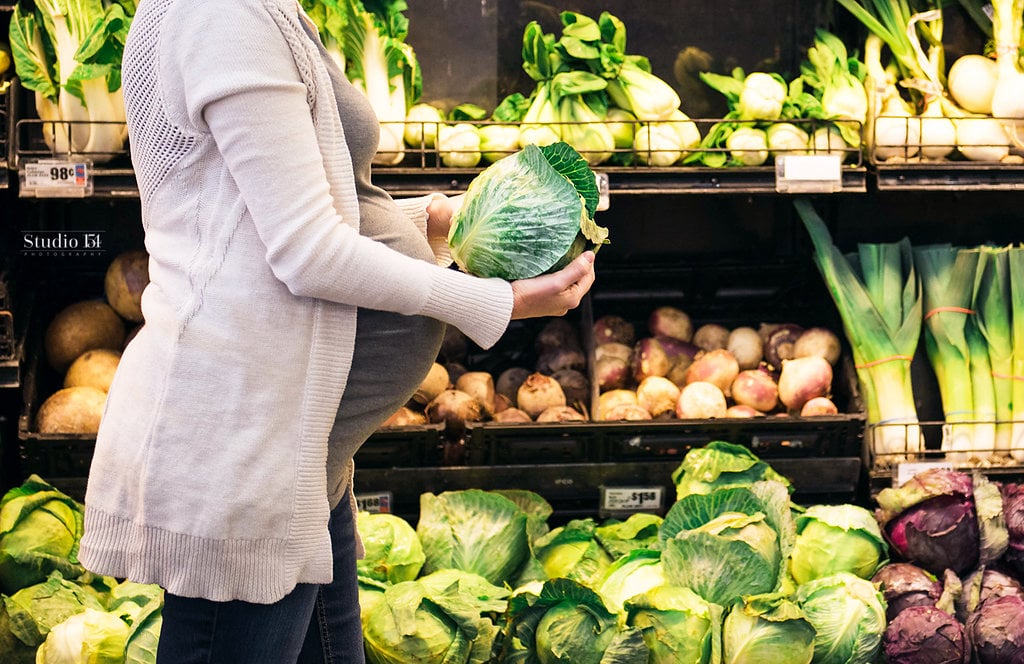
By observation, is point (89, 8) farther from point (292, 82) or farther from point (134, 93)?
point (292, 82)

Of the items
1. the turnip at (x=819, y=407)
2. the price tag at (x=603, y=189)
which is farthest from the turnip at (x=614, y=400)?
the price tag at (x=603, y=189)

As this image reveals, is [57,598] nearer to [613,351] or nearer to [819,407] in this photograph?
[613,351]

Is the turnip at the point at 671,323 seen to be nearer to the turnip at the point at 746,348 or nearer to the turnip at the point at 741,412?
the turnip at the point at 746,348

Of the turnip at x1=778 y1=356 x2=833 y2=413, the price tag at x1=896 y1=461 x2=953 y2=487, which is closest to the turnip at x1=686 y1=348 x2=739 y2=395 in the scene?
the turnip at x1=778 y1=356 x2=833 y2=413

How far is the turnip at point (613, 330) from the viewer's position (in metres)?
3.42

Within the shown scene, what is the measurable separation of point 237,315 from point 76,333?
1.83 m

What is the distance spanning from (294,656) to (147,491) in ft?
1.04

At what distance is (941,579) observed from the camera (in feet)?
8.90

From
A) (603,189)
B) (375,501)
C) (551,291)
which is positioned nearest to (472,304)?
(551,291)

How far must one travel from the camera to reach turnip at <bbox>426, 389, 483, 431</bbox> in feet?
9.95

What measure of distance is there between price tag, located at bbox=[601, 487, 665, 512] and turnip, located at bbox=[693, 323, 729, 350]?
59 cm

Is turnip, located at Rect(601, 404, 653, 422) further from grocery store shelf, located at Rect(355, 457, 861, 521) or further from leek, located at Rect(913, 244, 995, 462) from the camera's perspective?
leek, located at Rect(913, 244, 995, 462)

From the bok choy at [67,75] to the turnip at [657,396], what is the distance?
1495 millimetres

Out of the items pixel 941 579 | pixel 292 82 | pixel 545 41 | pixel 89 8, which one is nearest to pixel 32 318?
pixel 89 8
